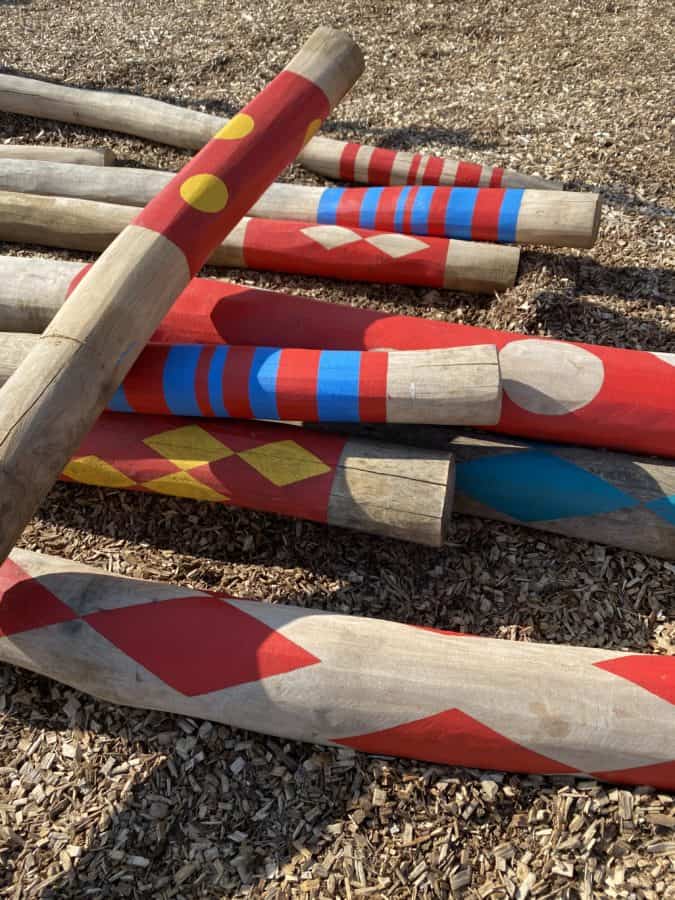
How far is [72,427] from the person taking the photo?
2061mm

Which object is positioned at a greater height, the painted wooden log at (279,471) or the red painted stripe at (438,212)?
the red painted stripe at (438,212)

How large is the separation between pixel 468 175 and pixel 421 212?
588 mm

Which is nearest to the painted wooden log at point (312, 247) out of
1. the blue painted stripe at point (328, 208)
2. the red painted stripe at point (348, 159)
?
the blue painted stripe at point (328, 208)

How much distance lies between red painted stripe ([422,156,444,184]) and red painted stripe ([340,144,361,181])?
452 mm

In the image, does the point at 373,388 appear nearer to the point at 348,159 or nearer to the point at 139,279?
the point at 139,279

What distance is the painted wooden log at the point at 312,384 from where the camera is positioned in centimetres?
235

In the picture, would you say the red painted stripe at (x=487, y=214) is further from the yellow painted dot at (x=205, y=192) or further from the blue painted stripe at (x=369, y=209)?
the yellow painted dot at (x=205, y=192)

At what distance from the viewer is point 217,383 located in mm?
2525

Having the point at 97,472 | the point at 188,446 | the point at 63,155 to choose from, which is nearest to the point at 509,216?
the point at 188,446

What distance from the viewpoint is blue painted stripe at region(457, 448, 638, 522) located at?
8.39ft

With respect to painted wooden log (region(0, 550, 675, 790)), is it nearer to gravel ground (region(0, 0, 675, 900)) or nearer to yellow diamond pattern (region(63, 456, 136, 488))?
gravel ground (region(0, 0, 675, 900))

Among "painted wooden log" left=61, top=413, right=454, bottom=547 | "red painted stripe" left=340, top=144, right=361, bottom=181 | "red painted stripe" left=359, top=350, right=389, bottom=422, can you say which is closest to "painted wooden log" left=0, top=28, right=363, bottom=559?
"painted wooden log" left=61, top=413, right=454, bottom=547

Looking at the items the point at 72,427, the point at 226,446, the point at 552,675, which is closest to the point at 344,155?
the point at 226,446

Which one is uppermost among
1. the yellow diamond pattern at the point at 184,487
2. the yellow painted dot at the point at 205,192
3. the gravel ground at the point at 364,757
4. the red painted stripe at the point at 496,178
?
the yellow painted dot at the point at 205,192
